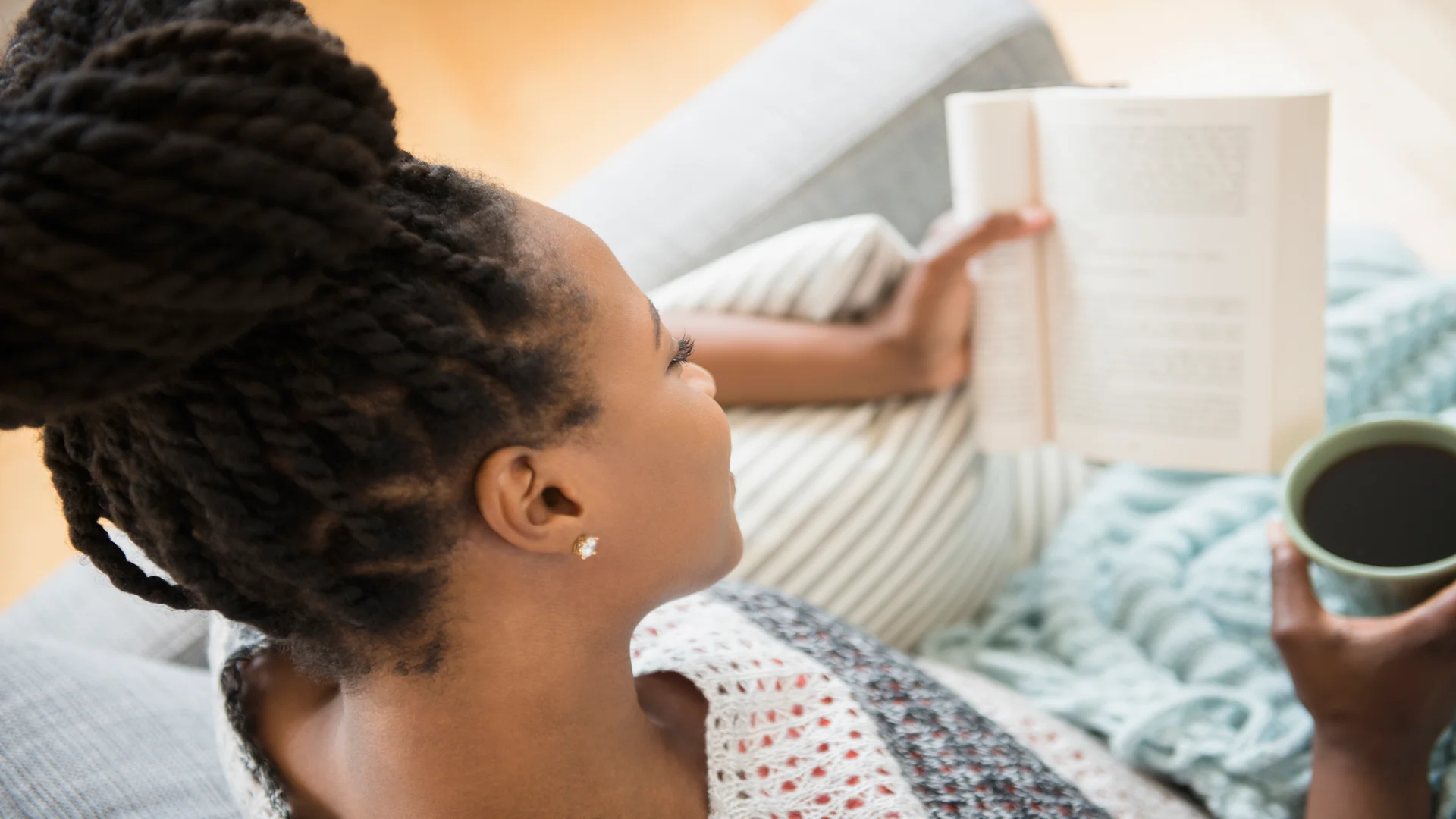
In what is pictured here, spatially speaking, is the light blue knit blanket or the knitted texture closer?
the knitted texture

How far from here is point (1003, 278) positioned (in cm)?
99

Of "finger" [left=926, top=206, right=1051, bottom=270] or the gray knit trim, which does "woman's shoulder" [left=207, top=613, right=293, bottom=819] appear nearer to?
the gray knit trim

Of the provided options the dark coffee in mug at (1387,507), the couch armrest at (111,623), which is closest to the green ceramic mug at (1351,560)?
the dark coffee in mug at (1387,507)

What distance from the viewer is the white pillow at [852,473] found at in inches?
39.3

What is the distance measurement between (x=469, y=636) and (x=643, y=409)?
0.14 metres

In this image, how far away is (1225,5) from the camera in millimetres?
1903

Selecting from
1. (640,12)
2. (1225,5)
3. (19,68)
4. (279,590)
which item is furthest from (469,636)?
(640,12)

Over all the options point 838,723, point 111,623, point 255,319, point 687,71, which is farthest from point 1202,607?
point 687,71

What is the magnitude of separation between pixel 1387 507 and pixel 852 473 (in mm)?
414

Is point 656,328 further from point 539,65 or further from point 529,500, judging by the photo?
point 539,65

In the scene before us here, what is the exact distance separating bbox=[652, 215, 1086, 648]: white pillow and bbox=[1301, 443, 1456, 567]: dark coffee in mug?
0.34m

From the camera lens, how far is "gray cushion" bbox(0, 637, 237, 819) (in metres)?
0.70

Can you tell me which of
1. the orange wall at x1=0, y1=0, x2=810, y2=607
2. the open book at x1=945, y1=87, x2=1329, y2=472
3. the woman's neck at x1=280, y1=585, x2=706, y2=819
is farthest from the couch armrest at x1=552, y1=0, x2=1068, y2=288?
the orange wall at x1=0, y1=0, x2=810, y2=607

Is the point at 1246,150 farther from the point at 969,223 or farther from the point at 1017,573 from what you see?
the point at 1017,573
